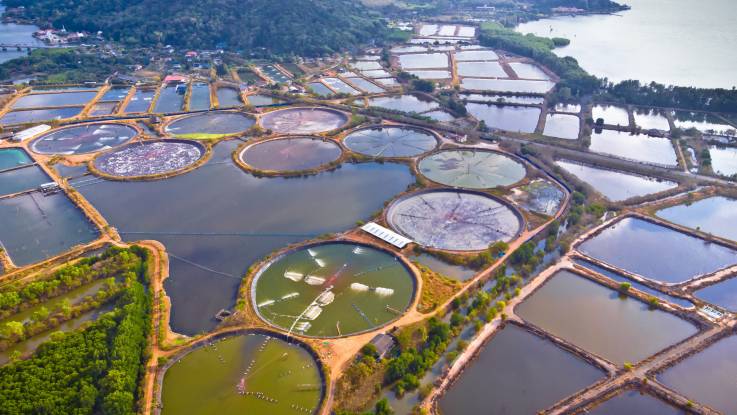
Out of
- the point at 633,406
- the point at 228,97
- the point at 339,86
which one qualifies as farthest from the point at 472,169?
the point at 228,97

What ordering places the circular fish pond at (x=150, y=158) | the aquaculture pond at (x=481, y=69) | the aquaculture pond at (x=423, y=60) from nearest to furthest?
the circular fish pond at (x=150, y=158), the aquaculture pond at (x=481, y=69), the aquaculture pond at (x=423, y=60)

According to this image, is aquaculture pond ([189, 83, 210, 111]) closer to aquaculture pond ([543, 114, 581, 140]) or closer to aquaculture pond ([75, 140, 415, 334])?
aquaculture pond ([75, 140, 415, 334])

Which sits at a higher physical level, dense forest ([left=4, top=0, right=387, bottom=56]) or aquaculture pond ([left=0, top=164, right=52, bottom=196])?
dense forest ([left=4, top=0, right=387, bottom=56])

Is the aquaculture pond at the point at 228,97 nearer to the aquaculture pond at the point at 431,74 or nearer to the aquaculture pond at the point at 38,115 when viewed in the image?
the aquaculture pond at the point at 38,115

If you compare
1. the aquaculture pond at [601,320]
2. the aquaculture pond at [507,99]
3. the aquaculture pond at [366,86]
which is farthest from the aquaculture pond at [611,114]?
the aquaculture pond at [601,320]

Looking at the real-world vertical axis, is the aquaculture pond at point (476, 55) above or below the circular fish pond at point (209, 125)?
above

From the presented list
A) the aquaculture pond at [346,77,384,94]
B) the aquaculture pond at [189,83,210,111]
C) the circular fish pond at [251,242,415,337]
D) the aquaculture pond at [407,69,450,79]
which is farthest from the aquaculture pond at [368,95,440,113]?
the circular fish pond at [251,242,415,337]

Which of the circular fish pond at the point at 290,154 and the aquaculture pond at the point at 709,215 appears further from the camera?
the circular fish pond at the point at 290,154
